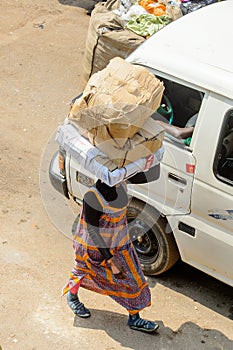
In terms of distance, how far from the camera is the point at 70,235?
6.07 meters

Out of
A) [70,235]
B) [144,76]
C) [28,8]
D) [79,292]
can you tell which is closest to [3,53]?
[28,8]

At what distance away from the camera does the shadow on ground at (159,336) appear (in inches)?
200

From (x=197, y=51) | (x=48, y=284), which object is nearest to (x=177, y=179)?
(x=197, y=51)

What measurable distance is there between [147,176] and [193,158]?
1.27ft

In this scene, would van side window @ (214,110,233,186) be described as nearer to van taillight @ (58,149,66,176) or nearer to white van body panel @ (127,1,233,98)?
white van body panel @ (127,1,233,98)

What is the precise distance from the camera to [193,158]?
4.87 metres

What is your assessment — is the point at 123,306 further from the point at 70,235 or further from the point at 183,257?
the point at 70,235

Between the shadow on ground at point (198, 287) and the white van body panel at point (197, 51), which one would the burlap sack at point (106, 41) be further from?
the shadow on ground at point (198, 287)

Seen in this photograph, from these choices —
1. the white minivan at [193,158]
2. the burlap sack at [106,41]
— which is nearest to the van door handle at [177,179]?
the white minivan at [193,158]

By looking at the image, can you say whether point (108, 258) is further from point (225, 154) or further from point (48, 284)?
point (225, 154)

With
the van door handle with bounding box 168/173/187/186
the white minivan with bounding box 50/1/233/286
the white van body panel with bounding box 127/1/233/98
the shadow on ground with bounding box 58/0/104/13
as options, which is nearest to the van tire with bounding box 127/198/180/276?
the white minivan with bounding box 50/1/233/286

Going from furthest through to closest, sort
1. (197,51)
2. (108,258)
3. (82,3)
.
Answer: (82,3)
(197,51)
(108,258)

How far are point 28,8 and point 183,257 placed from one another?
6.49m

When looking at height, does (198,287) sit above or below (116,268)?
below
